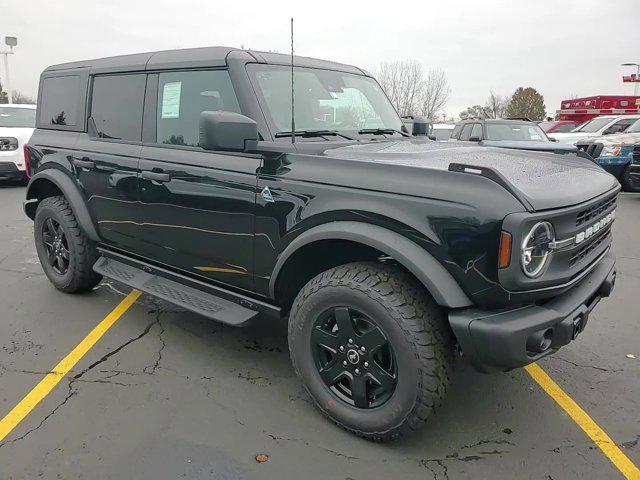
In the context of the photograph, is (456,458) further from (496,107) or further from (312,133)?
(496,107)

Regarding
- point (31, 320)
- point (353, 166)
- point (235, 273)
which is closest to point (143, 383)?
point (235, 273)

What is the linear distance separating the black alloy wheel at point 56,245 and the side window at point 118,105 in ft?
3.40

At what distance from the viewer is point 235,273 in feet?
9.93

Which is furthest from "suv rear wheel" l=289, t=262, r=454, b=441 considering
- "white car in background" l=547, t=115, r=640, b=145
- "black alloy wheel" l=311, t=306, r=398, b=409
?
"white car in background" l=547, t=115, r=640, b=145

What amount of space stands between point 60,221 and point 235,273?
6.83 ft

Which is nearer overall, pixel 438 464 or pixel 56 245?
pixel 438 464

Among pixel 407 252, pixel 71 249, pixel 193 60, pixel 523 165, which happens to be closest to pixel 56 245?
pixel 71 249

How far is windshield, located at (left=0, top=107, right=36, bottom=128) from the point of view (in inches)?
441

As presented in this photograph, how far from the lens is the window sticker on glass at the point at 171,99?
3383 millimetres

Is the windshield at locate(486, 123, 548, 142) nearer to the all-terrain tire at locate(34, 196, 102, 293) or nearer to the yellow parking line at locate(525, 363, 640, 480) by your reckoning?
the yellow parking line at locate(525, 363, 640, 480)

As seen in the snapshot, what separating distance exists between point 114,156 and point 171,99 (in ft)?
2.14

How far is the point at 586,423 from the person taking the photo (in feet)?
8.98

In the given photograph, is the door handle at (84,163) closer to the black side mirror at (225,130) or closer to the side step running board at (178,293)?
the side step running board at (178,293)

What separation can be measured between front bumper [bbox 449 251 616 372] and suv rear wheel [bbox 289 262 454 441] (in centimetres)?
17
